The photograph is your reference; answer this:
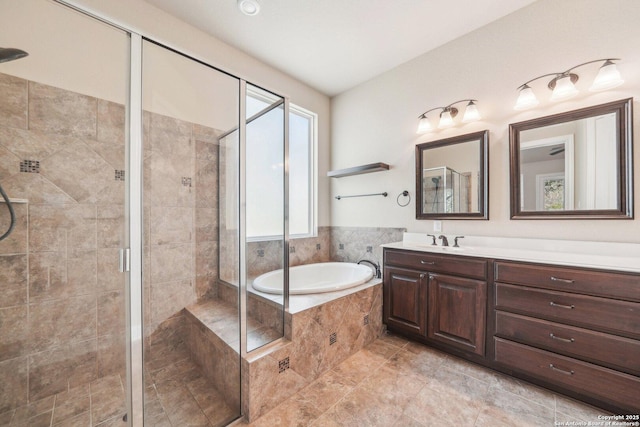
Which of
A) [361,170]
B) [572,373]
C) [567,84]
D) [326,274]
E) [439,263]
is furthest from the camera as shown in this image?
[326,274]

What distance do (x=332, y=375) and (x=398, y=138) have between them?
8.09 feet

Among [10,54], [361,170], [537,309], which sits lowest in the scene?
[537,309]

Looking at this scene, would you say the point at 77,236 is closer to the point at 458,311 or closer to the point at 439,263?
the point at 439,263

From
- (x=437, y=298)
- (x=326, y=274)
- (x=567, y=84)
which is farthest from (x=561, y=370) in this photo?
(x=326, y=274)

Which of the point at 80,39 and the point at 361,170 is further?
the point at 361,170

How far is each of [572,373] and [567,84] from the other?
6.52ft

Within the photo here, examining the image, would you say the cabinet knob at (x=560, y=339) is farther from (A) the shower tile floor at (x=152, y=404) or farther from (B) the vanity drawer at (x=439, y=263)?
(A) the shower tile floor at (x=152, y=404)

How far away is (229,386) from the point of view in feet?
5.12

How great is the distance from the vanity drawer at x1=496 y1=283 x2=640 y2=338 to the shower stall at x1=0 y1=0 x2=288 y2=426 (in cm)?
167

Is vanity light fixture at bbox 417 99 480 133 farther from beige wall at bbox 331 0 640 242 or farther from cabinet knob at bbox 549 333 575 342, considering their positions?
cabinet knob at bbox 549 333 575 342

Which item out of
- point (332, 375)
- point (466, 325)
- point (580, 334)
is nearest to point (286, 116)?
point (332, 375)

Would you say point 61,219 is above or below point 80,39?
below

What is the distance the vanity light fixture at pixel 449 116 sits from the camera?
7.30ft

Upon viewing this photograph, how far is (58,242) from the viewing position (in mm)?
1599
